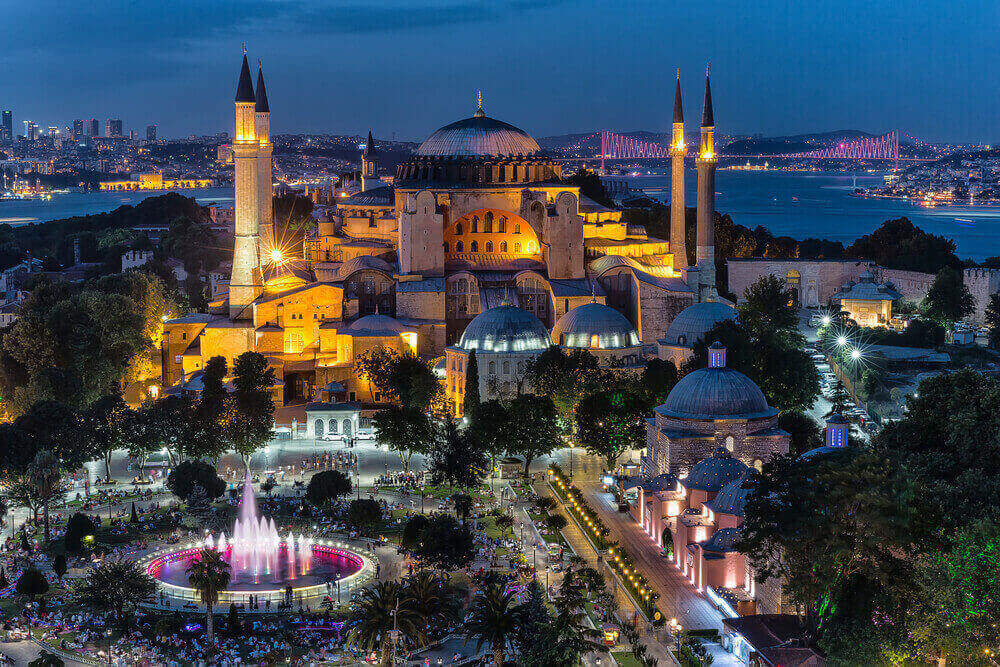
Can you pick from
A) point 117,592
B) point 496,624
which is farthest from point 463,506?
point 117,592

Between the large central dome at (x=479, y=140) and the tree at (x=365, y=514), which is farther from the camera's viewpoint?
the large central dome at (x=479, y=140)

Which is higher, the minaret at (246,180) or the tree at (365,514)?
the minaret at (246,180)

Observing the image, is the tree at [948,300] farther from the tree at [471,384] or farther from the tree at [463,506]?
the tree at [463,506]

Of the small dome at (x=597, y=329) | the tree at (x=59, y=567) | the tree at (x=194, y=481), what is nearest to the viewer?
the tree at (x=59, y=567)

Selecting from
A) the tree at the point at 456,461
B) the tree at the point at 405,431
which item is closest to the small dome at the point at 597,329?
the tree at the point at 405,431

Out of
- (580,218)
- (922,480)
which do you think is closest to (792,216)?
(580,218)

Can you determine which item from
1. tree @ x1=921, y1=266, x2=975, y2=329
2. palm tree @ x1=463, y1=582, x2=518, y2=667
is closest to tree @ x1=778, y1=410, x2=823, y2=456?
palm tree @ x1=463, y1=582, x2=518, y2=667

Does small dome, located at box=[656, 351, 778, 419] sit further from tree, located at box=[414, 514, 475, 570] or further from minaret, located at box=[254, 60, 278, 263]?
minaret, located at box=[254, 60, 278, 263]
